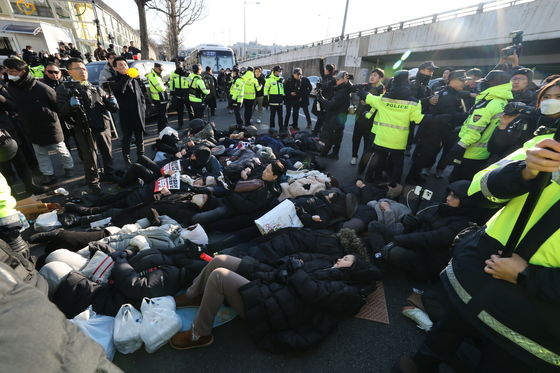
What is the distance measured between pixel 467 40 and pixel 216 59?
1407 centimetres

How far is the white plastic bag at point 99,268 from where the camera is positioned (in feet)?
8.11

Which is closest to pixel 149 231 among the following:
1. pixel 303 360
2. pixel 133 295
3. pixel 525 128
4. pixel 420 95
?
pixel 133 295

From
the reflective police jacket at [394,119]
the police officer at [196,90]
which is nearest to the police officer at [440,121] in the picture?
the reflective police jacket at [394,119]

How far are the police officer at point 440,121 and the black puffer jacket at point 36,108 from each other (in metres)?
6.60

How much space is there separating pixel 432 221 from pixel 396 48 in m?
20.0

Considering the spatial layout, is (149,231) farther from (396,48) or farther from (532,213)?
(396,48)

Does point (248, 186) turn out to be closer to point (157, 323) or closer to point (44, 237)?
point (157, 323)

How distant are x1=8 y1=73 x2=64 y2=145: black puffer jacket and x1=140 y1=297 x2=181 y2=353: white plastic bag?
407 cm

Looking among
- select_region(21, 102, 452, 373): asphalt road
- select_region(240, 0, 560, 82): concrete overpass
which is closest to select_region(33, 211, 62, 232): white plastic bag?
select_region(21, 102, 452, 373): asphalt road

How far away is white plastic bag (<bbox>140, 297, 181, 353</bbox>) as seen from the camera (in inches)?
81.1

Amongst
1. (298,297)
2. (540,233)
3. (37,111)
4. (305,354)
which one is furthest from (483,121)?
(37,111)

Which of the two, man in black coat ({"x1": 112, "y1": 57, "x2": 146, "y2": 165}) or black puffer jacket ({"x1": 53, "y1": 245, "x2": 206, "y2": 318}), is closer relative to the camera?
black puffer jacket ({"x1": 53, "y1": 245, "x2": 206, "y2": 318})

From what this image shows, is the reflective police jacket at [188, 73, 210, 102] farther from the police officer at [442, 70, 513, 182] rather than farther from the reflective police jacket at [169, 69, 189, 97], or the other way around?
the police officer at [442, 70, 513, 182]

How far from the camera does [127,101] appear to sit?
17.3ft
